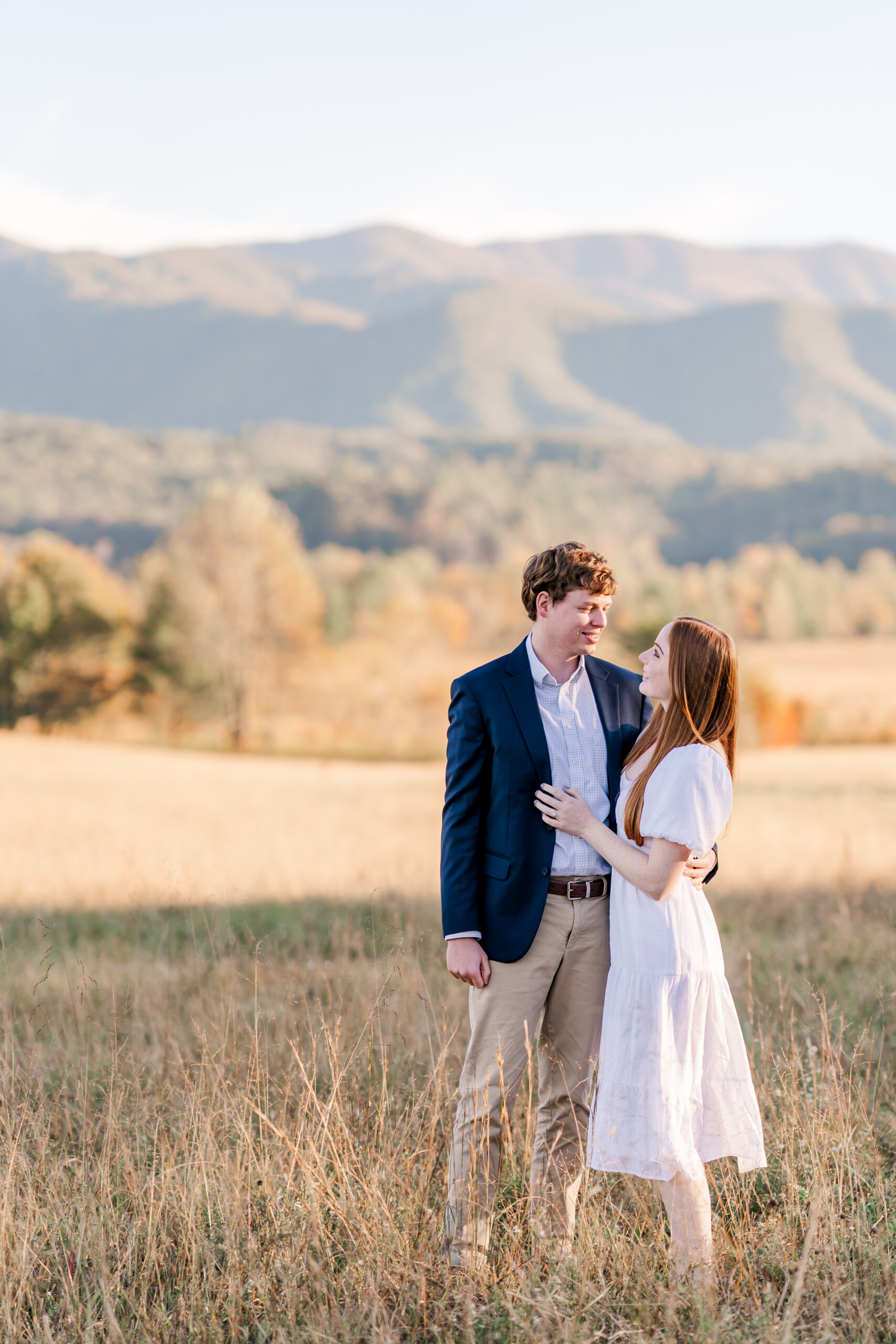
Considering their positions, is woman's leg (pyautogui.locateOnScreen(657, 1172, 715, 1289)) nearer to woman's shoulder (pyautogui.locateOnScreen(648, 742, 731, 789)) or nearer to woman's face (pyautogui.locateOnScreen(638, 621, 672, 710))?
woman's shoulder (pyautogui.locateOnScreen(648, 742, 731, 789))

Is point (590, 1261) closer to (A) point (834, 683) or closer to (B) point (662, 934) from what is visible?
(B) point (662, 934)

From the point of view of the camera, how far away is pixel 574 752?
12.0ft

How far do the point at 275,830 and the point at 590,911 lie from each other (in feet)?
54.8

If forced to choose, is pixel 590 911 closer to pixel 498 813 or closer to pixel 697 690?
pixel 498 813

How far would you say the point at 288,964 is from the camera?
5980mm

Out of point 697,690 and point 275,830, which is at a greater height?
point 697,690

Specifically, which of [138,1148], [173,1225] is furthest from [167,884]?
[173,1225]

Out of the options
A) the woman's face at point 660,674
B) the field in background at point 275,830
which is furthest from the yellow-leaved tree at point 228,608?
the woman's face at point 660,674

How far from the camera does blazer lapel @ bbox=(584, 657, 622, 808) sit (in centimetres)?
367

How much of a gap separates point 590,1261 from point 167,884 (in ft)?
9.78

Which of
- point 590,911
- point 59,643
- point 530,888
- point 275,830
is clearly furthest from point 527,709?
point 59,643

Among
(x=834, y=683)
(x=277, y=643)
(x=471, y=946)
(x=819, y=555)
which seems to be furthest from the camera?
(x=819, y=555)

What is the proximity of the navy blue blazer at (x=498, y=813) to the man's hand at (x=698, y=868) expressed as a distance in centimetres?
37

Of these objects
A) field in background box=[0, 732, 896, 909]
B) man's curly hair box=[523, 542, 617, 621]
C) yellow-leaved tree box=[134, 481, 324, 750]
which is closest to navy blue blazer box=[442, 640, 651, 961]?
man's curly hair box=[523, 542, 617, 621]
